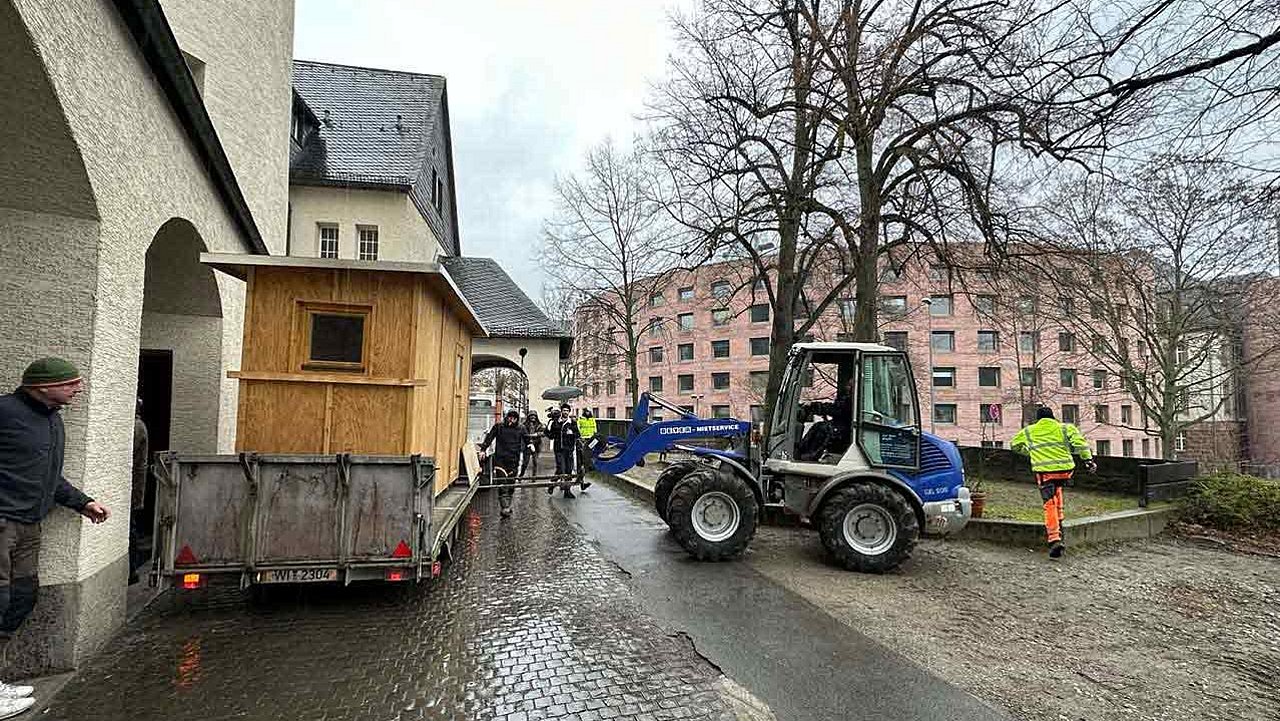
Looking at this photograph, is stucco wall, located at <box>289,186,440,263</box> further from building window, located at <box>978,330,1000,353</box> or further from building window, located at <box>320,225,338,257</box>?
building window, located at <box>978,330,1000,353</box>

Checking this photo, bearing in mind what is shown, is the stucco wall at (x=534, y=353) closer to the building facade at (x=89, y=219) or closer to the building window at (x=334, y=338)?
the building facade at (x=89, y=219)

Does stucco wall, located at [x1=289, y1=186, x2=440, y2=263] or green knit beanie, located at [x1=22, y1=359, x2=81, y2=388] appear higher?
stucco wall, located at [x1=289, y1=186, x2=440, y2=263]

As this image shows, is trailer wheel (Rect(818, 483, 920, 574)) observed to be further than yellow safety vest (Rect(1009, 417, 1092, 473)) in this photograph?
No

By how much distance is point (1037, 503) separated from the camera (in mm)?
10414

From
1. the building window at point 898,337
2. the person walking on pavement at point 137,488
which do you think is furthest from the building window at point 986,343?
the person walking on pavement at point 137,488

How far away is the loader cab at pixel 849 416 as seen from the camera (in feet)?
22.9

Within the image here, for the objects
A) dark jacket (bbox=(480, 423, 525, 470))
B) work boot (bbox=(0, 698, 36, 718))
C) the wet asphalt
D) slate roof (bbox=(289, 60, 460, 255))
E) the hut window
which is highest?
slate roof (bbox=(289, 60, 460, 255))

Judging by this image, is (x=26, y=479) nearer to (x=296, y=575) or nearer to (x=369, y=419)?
(x=296, y=575)

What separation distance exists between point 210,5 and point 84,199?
658cm

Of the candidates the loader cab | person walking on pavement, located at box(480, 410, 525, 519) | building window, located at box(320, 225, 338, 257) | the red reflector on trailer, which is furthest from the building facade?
building window, located at box(320, 225, 338, 257)

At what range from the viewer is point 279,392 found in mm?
5621

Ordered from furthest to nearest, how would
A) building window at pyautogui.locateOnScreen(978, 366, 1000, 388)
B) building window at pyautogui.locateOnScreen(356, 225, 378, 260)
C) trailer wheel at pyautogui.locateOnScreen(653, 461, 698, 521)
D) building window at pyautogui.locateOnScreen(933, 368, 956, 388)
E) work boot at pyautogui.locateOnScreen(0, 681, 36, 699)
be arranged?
building window at pyautogui.locateOnScreen(933, 368, 956, 388) < building window at pyautogui.locateOnScreen(978, 366, 1000, 388) < building window at pyautogui.locateOnScreen(356, 225, 378, 260) < trailer wheel at pyautogui.locateOnScreen(653, 461, 698, 521) < work boot at pyautogui.locateOnScreen(0, 681, 36, 699)

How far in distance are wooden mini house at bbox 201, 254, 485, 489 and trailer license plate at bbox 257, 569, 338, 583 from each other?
1.25 m

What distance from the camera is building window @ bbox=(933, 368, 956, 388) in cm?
4609
